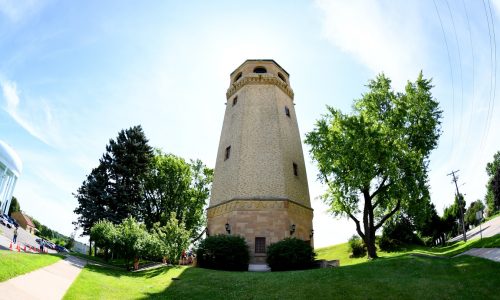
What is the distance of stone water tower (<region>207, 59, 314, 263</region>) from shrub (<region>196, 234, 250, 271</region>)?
125 cm

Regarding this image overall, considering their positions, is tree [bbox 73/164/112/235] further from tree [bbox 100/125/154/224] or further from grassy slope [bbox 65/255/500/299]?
grassy slope [bbox 65/255/500/299]

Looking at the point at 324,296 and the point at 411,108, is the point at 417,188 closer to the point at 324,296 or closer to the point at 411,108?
the point at 411,108

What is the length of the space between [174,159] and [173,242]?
1812cm

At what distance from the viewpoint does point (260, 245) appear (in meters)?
22.3

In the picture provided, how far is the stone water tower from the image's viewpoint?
2294cm

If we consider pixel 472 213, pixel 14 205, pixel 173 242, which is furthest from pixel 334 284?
pixel 14 205

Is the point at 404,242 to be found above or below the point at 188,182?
below

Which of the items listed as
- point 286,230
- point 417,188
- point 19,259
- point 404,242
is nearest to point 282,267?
point 286,230

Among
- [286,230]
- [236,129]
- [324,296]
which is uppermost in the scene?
[236,129]

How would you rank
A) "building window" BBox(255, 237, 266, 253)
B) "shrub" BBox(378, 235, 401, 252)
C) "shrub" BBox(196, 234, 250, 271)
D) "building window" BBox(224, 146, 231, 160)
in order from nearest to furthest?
"shrub" BBox(196, 234, 250, 271)
"building window" BBox(255, 237, 266, 253)
"building window" BBox(224, 146, 231, 160)
"shrub" BBox(378, 235, 401, 252)

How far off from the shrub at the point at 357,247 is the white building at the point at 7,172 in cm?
5128

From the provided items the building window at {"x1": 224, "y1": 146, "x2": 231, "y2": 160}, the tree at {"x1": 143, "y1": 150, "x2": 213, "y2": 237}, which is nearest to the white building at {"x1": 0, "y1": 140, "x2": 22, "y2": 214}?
the tree at {"x1": 143, "y1": 150, "x2": 213, "y2": 237}

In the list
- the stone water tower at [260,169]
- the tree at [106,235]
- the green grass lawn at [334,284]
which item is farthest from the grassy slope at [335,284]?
the tree at [106,235]

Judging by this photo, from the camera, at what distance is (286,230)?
74.5 ft
